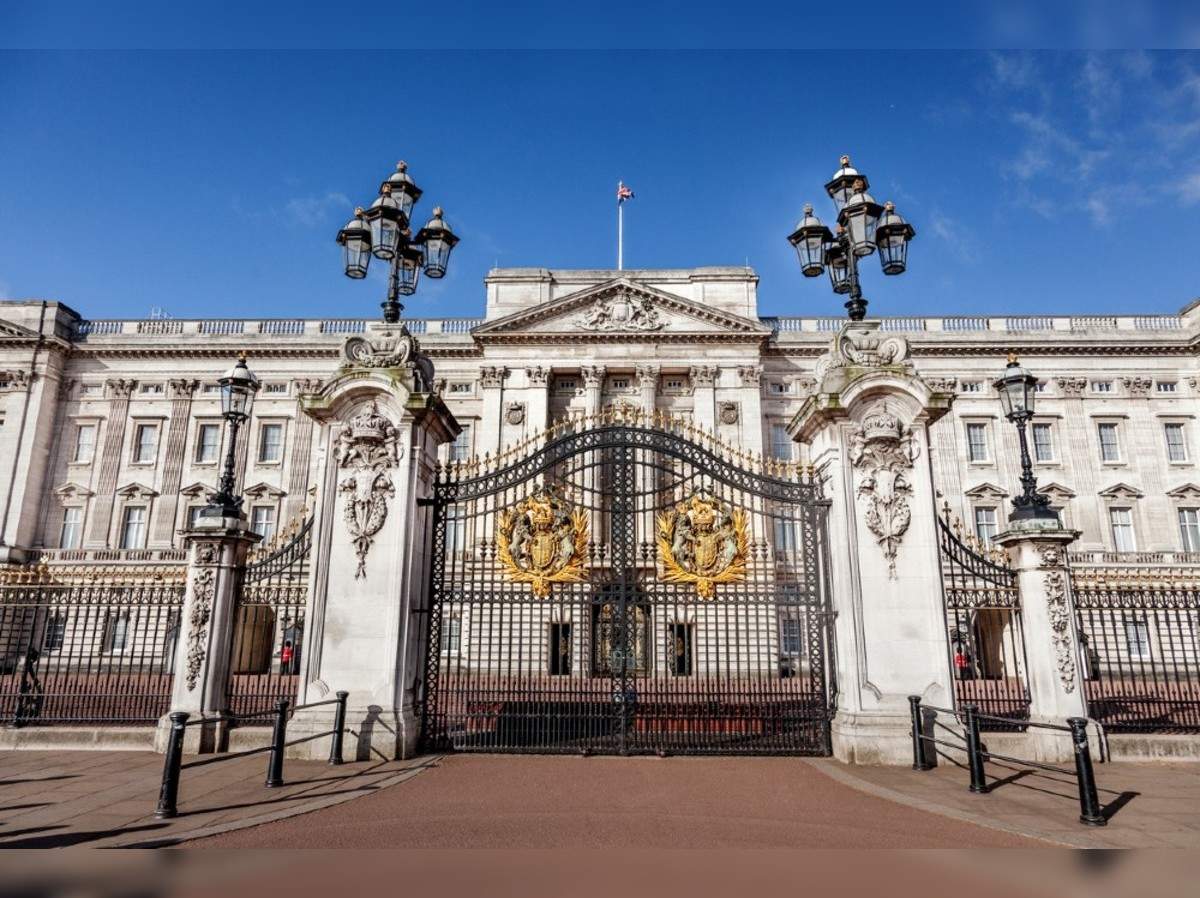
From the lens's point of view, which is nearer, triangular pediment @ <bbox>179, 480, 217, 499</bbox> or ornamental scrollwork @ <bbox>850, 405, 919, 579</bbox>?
ornamental scrollwork @ <bbox>850, 405, 919, 579</bbox>

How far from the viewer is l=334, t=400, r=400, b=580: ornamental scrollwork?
1052cm

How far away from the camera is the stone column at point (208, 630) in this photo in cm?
1055

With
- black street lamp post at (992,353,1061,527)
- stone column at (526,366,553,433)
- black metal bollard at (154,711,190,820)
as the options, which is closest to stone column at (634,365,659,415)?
stone column at (526,366,553,433)

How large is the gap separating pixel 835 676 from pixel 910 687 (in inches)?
43.0

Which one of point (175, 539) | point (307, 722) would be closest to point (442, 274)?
point (307, 722)

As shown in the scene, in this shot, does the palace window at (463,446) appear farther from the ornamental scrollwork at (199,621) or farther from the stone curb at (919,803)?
the stone curb at (919,803)

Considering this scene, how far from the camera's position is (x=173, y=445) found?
40844mm

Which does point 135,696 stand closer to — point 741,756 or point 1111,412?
point 741,756

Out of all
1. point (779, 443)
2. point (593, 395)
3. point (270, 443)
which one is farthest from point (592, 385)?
point (270, 443)

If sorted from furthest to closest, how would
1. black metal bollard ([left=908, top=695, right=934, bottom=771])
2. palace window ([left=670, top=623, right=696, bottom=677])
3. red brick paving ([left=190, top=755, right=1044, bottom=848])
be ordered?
palace window ([left=670, top=623, right=696, bottom=677]) → black metal bollard ([left=908, top=695, right=934, bottom=771]) → red brick paving ([left=190, top=755, right=1044, bottom=848])

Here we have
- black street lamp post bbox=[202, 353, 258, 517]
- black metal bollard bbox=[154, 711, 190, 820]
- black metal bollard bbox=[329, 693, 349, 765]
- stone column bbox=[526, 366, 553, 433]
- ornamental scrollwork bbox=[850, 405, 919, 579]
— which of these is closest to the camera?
black metal bollard bbox=[154, 711, 190, 820]

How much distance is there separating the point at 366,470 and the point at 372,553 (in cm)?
128

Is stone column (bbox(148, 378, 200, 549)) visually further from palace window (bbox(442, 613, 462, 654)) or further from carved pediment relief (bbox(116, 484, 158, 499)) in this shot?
palace window (bbox(442, 613, 462, 654))

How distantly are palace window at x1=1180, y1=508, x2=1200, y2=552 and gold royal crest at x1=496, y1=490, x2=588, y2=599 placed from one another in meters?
41.7
